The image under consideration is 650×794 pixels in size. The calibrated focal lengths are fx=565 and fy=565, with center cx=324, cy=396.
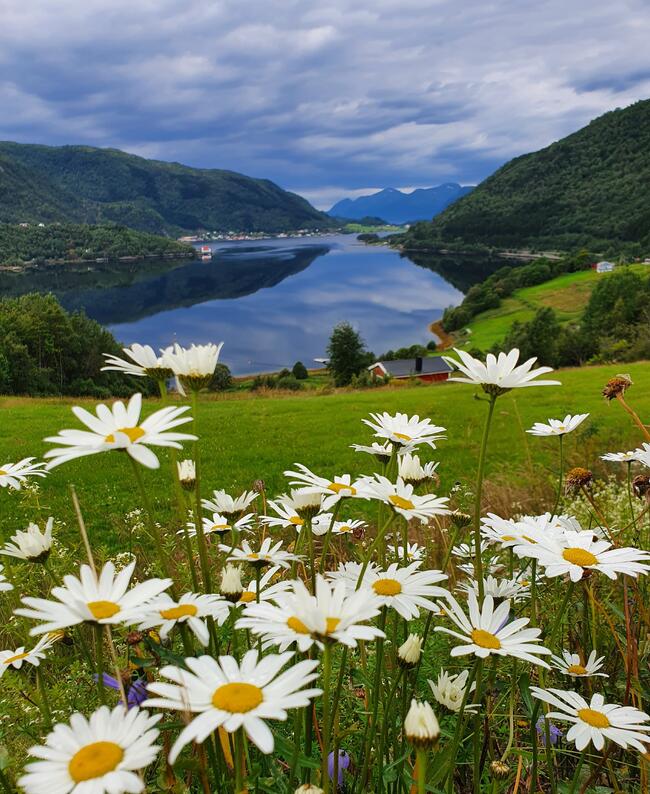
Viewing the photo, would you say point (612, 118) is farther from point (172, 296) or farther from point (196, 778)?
point (196, 778)

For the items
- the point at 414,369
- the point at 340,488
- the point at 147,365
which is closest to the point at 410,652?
the point at 340,488

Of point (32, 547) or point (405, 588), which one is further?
point (32, 547)

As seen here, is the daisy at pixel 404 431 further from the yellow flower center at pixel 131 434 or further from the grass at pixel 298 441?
the grass at pixel 298 441

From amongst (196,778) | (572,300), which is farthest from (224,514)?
(572,300)

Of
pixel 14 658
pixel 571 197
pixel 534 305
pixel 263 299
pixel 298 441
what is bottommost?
pixel 534 305

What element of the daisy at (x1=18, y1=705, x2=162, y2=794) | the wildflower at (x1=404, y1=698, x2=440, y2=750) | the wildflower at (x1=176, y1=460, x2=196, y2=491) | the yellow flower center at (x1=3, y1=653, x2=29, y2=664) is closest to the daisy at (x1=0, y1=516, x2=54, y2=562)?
the yellow flower center at (x1=3, y1=653, x2=29, y2=664)

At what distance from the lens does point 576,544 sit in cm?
127

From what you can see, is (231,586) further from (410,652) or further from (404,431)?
(404,431)

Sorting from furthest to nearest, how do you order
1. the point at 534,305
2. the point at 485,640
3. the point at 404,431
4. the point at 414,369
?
the point at 534,305 < the point at 414,369 < the point at 404,431 < the point at 485,640

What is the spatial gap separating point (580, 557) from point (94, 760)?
99 centimetres

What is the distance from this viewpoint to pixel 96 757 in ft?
2.19

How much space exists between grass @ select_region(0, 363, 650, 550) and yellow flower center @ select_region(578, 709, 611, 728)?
4701 mm

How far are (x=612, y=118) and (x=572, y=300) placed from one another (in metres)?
104

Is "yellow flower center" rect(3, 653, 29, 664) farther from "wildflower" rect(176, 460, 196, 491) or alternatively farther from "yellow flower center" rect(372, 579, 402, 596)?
"yellow flower center" rect(372, 579, 402, 596)
